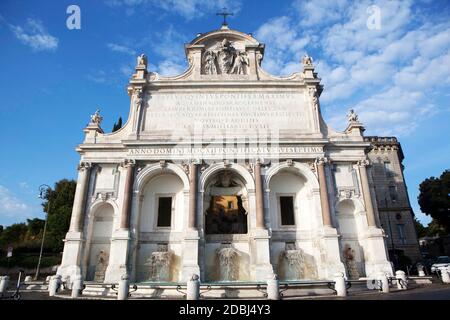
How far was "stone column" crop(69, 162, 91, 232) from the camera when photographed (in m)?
19.9

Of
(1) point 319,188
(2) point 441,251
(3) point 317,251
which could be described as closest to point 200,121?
(1) point 319,188

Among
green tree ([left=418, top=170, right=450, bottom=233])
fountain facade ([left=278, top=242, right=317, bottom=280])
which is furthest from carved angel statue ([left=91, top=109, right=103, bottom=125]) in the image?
green tree ([left=418, top=170, right=450, bottom=233])

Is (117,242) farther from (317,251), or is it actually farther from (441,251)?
(441,251)

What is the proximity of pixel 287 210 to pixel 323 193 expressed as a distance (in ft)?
9.22

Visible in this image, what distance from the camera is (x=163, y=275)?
1908 cm

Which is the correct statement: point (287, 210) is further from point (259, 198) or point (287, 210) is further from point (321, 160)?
point (321, 160)

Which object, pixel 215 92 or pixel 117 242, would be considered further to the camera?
pixel 215 92

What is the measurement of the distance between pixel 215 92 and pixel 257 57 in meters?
4.66

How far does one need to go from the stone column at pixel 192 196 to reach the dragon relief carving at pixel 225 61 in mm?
8364

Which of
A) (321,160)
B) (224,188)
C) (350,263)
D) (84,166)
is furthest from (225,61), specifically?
(350,263)

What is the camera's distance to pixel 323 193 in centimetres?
2048

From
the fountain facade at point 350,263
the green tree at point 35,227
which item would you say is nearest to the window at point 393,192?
the fountain facade at point 350,263

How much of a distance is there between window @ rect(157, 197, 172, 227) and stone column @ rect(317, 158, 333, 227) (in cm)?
1026
